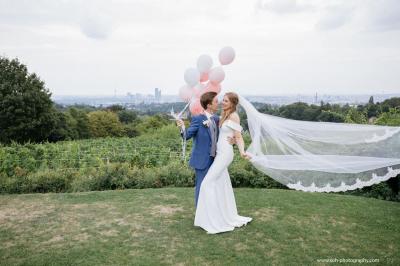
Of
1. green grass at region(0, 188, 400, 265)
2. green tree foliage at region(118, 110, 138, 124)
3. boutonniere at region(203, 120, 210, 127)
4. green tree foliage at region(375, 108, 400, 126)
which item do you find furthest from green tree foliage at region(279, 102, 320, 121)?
green tree foliage at region(118, 110, 138, 124)

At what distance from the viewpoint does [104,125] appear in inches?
2596

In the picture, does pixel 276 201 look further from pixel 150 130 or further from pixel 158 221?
pixel 150 130

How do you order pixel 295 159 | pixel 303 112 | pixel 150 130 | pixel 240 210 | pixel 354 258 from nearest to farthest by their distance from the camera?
pixel 354 258 < pixel 295 159 < pixel 240 210 < pixel 303 112 < pixel 150 130

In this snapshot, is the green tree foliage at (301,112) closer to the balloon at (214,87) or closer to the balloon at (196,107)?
the balloon at (214,87)

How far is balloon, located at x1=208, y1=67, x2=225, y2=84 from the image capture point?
6309 millimetres

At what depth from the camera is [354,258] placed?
518 centimetres

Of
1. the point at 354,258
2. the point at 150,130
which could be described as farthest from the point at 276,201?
the point at 150,130

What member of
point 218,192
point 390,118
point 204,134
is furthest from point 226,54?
point 390,118

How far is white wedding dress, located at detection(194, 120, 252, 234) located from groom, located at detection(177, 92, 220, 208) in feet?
0.42

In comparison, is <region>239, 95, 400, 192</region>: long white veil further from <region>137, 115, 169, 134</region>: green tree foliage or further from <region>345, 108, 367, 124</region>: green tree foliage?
<region>137, 115, 169, 134</region>: green tree foliage

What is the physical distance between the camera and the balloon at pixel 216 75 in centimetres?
631

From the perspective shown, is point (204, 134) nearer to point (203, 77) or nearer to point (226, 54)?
point (203, 77)

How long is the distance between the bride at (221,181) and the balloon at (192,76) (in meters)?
0.62

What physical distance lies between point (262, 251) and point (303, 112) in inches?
673
